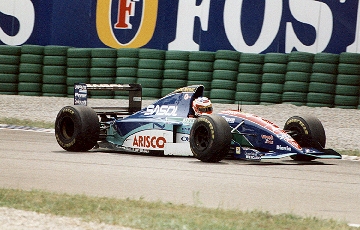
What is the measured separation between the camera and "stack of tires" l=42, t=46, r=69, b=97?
20.3 metres

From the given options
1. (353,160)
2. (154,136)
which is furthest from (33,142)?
(353,160)

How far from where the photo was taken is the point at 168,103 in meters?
12.1

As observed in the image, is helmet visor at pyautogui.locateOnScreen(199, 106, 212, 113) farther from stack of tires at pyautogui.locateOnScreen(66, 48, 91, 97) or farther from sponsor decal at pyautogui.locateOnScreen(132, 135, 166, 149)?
stack of tires at pyautogui.locateOnScreen(66, 48, 91, 97)

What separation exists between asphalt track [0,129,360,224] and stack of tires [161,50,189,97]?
695cm

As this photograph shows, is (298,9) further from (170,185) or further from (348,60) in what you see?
(170,185)

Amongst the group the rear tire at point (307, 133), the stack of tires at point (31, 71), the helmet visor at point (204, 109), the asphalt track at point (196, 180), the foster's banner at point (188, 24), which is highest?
the foster's banner at point (188, 24)

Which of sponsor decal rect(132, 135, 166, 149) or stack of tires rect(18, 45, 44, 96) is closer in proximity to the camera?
sponsor decal rect(132, 135, 166, 149)

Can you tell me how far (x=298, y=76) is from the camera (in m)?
17.7

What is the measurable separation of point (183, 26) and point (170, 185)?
11.5m

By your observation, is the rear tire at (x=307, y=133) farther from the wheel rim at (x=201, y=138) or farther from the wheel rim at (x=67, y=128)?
the wheel rim at (x=67, y=128)

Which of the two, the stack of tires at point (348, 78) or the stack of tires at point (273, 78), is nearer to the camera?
the stack of tires at point (348, 78)

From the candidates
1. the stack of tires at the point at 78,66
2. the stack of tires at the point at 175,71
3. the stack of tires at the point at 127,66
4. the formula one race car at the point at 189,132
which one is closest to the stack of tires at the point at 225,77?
the stack of tires at the point at 175,71

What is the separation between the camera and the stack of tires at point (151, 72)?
19.3m

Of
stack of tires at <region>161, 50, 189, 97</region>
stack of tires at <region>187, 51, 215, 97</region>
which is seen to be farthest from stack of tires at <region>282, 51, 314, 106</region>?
stack of tires at <region>161, 50, 189, 97</region>
